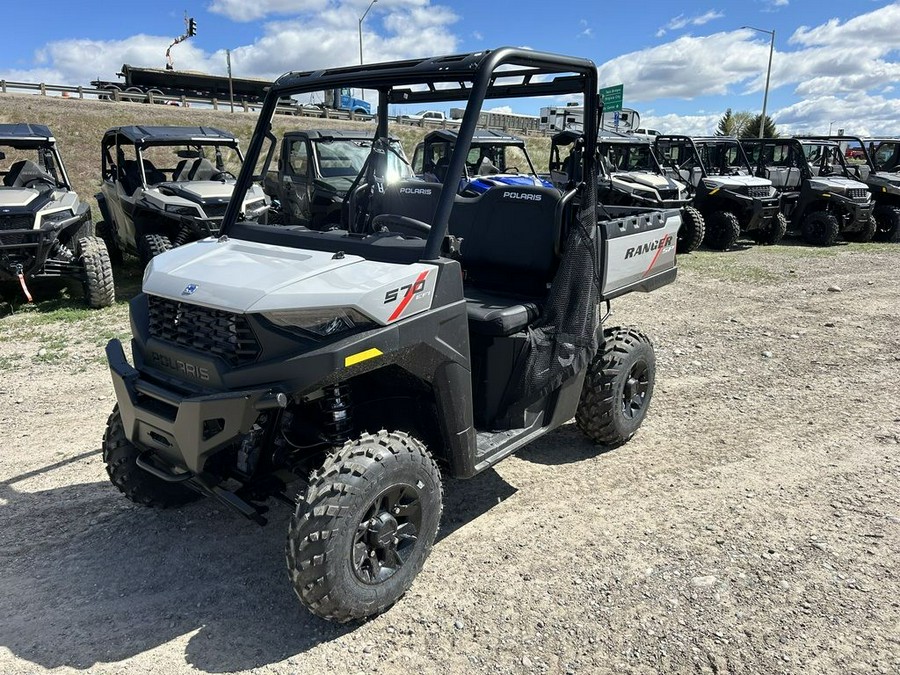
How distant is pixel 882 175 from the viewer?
14.1m

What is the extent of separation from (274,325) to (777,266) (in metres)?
10.3

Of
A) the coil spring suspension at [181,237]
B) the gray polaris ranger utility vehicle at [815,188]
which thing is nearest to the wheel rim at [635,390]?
the coil spring suspension at [181,237]

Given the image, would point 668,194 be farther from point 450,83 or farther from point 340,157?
point 450,83

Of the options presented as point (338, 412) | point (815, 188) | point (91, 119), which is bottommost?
point (338, 412)

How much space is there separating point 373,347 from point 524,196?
163cm

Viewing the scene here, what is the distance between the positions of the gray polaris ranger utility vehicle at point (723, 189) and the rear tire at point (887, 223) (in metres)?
2.48

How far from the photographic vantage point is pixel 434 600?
2.83 m

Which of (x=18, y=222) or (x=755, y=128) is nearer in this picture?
(x=18, y=222)

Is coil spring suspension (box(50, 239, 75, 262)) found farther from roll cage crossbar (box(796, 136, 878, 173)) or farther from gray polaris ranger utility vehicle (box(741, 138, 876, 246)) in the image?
roll cage crossbar (box(796, 136, 878, 173))

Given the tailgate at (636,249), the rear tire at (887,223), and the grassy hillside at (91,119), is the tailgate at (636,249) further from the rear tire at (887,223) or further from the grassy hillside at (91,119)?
the grassy hillside at (91,119)

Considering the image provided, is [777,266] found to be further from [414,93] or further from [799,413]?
[414,93]

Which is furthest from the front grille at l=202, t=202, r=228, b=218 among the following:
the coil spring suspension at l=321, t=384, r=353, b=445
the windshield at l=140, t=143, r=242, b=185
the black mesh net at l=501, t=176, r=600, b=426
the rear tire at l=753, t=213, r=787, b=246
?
the rear tire at l=753, t=213, r=787, b=246

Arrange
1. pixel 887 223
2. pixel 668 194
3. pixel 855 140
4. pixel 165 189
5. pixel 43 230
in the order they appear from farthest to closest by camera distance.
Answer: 1. pixel 855 140
2. pixel 887 223
3. pixel 668 194
4. pixel 165 189
5. pixel 43 230

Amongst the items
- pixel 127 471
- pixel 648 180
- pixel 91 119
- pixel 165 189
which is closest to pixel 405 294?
pixel 127 471
